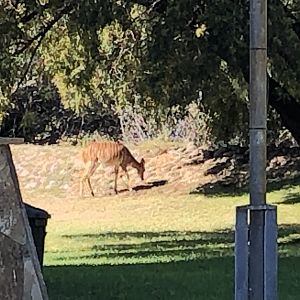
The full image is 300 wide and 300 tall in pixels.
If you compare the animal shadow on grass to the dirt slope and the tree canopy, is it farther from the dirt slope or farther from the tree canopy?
the tree canopy

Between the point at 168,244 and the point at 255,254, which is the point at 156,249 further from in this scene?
the point at 255,254

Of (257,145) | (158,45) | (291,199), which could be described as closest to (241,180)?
(291,199)

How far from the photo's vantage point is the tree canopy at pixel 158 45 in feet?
44.7

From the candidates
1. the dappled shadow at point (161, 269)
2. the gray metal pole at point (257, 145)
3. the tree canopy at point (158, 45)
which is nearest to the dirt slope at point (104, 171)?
the dappled shadow at point (161, 269)

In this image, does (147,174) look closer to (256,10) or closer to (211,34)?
(211,34)

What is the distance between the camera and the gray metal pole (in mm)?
6199

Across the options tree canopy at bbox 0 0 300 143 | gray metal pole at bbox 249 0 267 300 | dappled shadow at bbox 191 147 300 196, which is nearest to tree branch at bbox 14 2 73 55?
tree canopy at bbox 0 0 300 143

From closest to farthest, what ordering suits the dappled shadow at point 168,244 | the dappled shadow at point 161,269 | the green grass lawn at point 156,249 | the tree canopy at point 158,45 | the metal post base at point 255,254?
the metal post base at point 255,254, the dappled shadow at point 161,269, the green grass lawn at point 156,249, the tree canopy at point 158,45, the dappled shadow at point 168,244

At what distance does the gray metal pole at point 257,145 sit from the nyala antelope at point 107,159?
21381 mm

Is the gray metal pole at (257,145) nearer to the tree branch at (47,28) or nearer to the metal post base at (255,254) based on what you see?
the metal post base at (255,254)

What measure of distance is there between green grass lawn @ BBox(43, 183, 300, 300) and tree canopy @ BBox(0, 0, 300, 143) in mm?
2387

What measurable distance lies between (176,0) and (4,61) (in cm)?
265

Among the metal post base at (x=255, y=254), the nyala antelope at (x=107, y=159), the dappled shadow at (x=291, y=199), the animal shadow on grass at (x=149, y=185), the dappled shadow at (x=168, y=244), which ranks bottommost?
the metal post base at (x=255, y=254)

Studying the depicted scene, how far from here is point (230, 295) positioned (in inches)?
393
